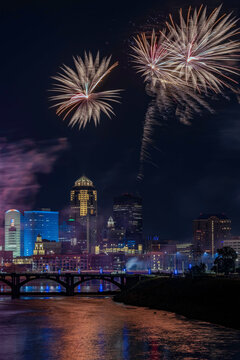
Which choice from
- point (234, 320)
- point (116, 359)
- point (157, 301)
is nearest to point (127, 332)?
point (234, 320)

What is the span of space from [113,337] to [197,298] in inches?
1152

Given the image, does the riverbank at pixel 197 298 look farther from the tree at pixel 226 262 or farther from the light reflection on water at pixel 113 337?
the tree at pixel 226 262

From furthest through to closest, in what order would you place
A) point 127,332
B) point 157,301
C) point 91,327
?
1. point 157,301
2. point 91,327
3. point 127,332

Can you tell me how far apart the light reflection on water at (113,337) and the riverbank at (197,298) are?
2.95 meters

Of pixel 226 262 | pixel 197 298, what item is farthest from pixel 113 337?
pixel 226 262

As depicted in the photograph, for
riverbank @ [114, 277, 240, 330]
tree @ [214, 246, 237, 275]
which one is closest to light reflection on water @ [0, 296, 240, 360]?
riverbank @ [114, 277, 240, 330]

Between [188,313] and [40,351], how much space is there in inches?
1428

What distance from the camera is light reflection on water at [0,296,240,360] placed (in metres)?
58.1

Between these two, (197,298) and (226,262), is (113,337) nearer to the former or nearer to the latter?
(197,298)

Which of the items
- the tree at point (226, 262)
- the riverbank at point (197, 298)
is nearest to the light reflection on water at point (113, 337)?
the riverbank at point (197, 298)

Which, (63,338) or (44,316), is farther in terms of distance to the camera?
(44,316)

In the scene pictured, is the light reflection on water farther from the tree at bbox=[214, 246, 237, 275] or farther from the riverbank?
the tree at bbox=[214, 246, 237, 275]

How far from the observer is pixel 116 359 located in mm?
55438

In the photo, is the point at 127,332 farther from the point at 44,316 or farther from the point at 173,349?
the point at 44,316
